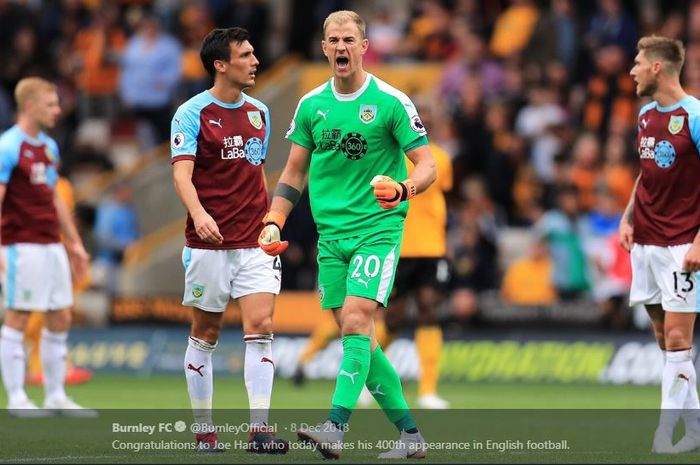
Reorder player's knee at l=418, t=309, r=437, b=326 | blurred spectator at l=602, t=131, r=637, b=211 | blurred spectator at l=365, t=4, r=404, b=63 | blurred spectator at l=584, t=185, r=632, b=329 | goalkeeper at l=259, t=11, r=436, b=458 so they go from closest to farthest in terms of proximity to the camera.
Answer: goalkeeper at l=259, t=11, r=436, b=458 < player's knee at l=418, t=309, r=437, b=326 < blurred spectator at l=584, t=185, r=632, b=329 < blurred spectator at l=602, t=131, r=637, b=211 < blurred spectator at l=365, t=4, r=404, b=63

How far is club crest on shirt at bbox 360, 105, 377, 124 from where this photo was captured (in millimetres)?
10148

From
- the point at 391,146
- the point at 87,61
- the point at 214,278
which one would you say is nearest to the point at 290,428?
the point at 214,278

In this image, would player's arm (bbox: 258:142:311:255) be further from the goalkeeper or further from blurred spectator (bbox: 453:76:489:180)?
blurred spectator (bbox: 453:76:489:180)

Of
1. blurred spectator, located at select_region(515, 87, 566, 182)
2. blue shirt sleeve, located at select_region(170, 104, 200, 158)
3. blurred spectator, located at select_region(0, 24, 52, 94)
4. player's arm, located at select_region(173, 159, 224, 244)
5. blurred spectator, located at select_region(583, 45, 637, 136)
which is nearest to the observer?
player's arm, located at select_region(173, 159, 224, 244)

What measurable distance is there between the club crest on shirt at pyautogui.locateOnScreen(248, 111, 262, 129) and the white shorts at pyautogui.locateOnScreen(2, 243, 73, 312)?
4047mm

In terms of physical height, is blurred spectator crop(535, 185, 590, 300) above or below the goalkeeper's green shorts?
below

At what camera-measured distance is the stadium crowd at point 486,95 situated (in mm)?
19844

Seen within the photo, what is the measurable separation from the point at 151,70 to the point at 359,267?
A: 15.2 metres

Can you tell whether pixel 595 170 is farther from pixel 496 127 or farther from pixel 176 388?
pixel 176 388

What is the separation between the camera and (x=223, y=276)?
1077cm

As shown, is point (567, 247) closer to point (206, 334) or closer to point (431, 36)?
point (431, 36)

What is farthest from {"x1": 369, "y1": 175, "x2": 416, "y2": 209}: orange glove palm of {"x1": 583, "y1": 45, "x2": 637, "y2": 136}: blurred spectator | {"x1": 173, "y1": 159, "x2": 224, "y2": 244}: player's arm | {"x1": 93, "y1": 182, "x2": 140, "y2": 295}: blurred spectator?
{"x1": 93, "y1": 182, "x2": 140, "y2": 295}: blurred spectator

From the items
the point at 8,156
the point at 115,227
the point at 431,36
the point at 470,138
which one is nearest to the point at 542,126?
the point at 470,138

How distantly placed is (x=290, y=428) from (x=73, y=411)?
243cm
